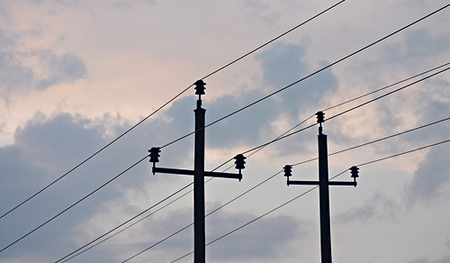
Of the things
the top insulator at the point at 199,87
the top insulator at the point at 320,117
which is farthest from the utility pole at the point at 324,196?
the top insulator at the point at 199,87

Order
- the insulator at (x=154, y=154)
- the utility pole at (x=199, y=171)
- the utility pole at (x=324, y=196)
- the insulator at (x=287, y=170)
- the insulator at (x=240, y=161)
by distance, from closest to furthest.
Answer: the utility pole at (x=199, y=171), the insulator at (x=154, y=154), the insulator at (x=240, y=161), the utility pole at (x=324, y=196), the insulator at (x=287, y=170)

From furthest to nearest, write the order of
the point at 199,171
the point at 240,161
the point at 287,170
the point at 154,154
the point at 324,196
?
the point at 287,170 < the point at 324,196 < the point at 240,161 < the point at 154,154 < the point at 199,171

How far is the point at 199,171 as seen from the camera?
19.2 m

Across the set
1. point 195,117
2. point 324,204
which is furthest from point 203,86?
point 324,204

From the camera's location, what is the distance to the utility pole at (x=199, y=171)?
18453 millimetres

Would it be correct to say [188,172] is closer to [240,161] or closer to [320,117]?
[240,161]

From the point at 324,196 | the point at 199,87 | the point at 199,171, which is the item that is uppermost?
the point at 199,87

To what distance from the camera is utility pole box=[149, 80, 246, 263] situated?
60.5 feet

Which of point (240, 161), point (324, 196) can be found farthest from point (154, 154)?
point (324, 196)

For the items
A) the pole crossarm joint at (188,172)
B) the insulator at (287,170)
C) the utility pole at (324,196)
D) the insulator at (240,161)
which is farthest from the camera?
the insulator at (287,170)

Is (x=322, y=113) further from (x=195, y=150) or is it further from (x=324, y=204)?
(x=195, y=150)

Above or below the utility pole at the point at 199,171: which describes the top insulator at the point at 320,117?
above

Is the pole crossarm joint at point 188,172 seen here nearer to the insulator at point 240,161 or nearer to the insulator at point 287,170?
the insulator at point 240,161

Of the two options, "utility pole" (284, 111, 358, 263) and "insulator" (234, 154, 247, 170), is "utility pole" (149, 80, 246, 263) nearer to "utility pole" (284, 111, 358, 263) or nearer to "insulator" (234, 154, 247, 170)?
"insulator" (234, 154, 247, 170)
